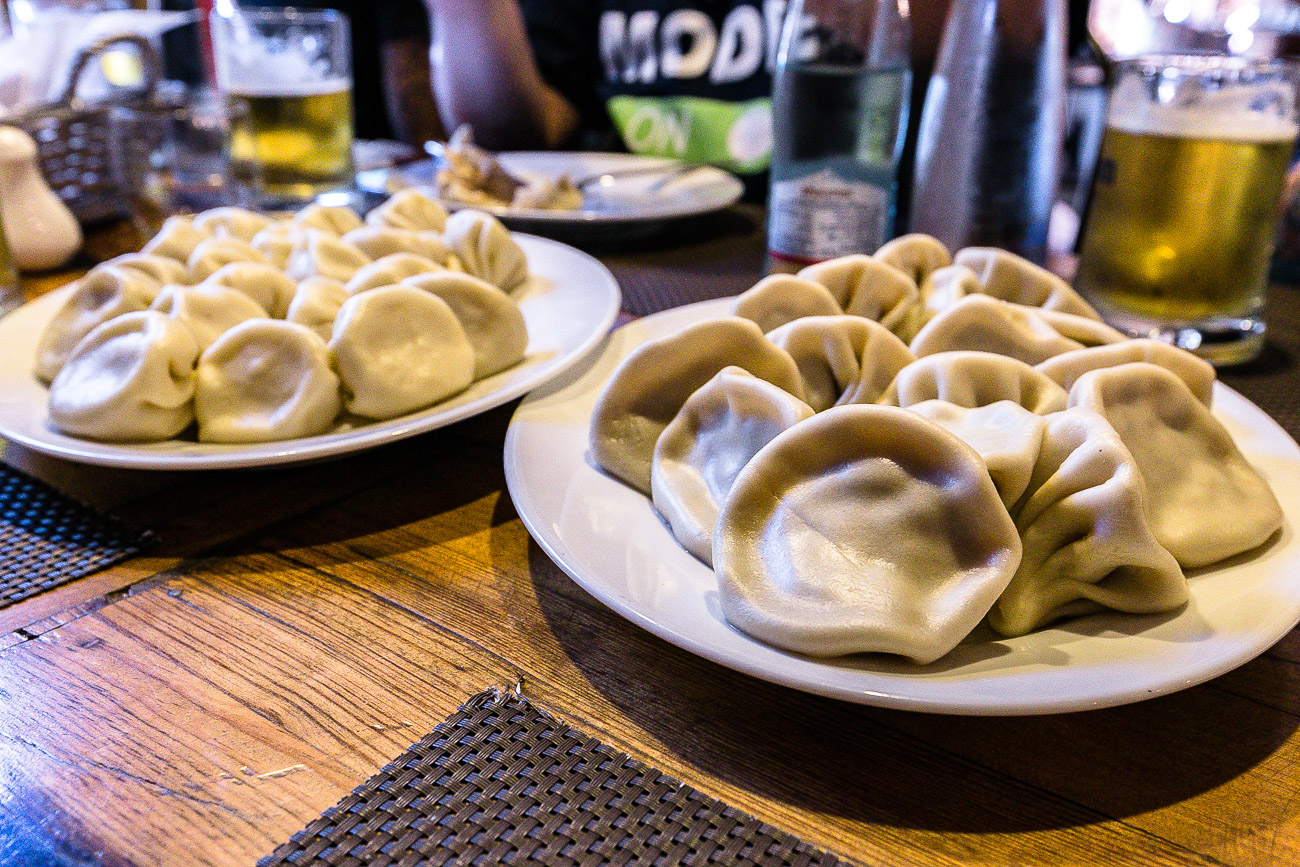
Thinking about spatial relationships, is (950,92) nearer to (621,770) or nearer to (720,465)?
(720,465)

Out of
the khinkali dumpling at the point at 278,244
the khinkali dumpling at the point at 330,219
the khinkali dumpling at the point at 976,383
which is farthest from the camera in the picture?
the khinkali dumpling at the point at 330,219

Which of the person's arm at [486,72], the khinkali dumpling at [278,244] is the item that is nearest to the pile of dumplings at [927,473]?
the khinkali dumpling at [278,244]

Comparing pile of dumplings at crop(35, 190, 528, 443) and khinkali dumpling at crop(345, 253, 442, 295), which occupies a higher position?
khinkali dumpling at crop(345, 253, 442, 295)

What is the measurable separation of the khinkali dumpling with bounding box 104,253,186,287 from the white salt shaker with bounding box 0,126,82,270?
574 mm

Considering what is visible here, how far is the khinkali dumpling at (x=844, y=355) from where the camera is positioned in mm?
835

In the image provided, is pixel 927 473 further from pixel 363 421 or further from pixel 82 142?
pixel 82 142

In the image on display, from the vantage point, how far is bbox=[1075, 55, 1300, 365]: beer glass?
3.60 ft

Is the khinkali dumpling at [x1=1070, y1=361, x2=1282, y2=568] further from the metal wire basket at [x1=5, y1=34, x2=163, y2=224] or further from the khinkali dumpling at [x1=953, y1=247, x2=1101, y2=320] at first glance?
the metal wire basket at [x1=5, y1=34, x2=163, y2=224]

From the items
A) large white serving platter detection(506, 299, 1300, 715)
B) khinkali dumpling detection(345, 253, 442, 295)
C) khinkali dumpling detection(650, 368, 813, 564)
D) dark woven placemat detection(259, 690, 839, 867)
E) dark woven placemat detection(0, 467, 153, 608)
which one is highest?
khinkali dumpling detection(345, 253, 442, 295)

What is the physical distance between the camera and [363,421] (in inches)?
37.4

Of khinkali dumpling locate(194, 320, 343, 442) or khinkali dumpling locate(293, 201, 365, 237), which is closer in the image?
khinkali dumpling locate(194, 320, 343, 442)

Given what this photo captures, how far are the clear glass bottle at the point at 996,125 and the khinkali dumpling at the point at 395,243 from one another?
29.0 inches

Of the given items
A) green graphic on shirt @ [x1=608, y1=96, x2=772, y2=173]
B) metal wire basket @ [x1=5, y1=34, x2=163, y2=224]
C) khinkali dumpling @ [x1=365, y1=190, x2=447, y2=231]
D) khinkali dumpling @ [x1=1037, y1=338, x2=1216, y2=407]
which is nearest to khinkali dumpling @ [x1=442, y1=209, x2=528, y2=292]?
khinkali dumpling @ [x1=365, y1=190, x2=447, y2=231]

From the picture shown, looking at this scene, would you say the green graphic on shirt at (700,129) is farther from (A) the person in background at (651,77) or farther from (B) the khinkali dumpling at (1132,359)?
(B) the khinkali dumpling at (1132,359)
